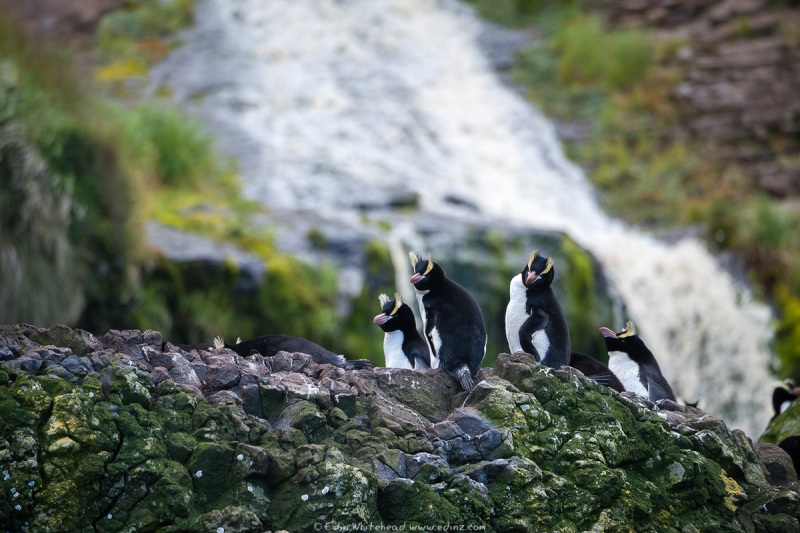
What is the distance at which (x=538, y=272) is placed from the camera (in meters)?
7.50

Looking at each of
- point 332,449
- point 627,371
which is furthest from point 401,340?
point 332,449

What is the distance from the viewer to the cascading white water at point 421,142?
624 inches

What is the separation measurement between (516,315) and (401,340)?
2.85 ft

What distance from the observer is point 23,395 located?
5113 millimetres

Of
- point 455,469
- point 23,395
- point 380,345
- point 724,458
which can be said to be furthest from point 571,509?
point 380,345

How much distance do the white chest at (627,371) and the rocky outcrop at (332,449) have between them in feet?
6.33

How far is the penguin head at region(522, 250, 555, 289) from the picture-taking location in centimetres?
747

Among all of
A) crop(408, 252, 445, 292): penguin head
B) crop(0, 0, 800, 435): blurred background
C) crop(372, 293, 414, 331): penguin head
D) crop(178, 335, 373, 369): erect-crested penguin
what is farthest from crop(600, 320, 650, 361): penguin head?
crop(0, 0, 800, 435): blurred background

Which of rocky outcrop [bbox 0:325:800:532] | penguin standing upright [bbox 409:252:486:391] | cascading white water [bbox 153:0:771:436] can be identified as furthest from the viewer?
cascading white water [bbox 153:0:771:436]

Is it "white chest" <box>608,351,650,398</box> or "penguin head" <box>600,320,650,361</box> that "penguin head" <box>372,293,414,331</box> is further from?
"white chest" <box>608,351,650,398</box>

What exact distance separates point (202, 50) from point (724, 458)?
1815 centimetres

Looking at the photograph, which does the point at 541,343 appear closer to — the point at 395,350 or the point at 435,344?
the point at 435,344

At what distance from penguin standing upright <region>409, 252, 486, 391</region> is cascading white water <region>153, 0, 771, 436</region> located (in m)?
7.84

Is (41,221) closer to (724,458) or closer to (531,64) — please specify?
(724,458)
